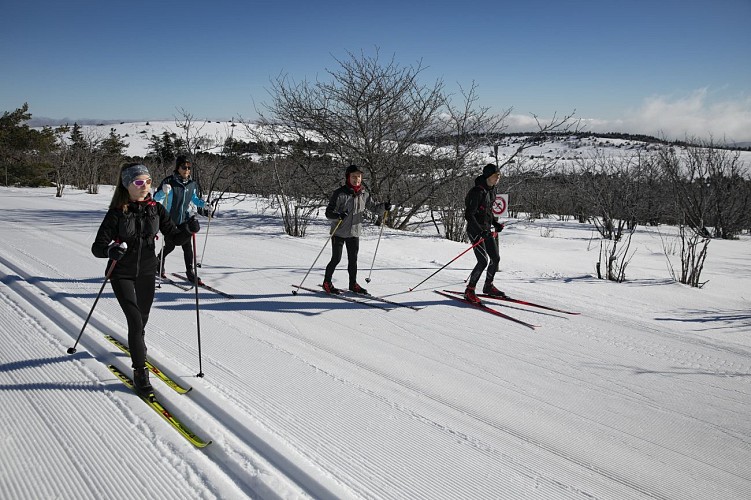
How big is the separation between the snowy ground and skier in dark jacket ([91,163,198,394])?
1.47 ft

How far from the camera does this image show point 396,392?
12.0ft

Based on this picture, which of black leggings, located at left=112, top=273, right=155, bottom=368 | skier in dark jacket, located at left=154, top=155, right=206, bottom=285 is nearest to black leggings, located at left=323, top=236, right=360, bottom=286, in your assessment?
skier in dark jacket, located at left=154, top=155, right=206, bottom=285

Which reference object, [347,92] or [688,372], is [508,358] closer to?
[688,372]

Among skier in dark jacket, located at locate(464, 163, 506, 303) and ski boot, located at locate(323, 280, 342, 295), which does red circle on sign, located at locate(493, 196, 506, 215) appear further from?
ski boot, located at locate(323, 280, 342, 295)

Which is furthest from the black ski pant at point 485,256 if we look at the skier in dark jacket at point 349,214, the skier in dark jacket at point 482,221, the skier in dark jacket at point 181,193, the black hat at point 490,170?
the skier in dark jacket at point 181,193

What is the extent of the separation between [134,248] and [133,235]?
4.1 inches

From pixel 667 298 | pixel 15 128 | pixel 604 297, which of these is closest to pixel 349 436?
pixel 604 297

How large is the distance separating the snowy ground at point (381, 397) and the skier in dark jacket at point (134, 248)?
449 millimetres

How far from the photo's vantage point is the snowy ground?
2.61 metres

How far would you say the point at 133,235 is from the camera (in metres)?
3.47

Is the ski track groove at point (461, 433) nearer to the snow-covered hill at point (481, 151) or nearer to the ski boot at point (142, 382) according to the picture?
the ski boot at point (142, 382)

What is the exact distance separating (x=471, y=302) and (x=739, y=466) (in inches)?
137

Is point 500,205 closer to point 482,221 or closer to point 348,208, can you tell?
point 482,221

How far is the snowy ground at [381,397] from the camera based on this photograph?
261 centimetres
